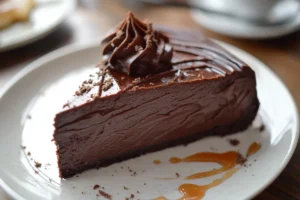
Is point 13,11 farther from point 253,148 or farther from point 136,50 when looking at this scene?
point 253,148

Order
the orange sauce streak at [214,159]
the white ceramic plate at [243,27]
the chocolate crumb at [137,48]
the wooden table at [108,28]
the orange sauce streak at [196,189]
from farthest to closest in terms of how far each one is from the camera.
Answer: the white ceramic plate at [243,27]
the wooden table at [108,28]
the chocolate crumb at [137,48]
the orange sauce streak at [214,159]
the orange sauce streak at [196,189]

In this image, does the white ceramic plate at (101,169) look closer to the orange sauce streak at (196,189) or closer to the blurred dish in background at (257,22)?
the orange sauce streak at (196,189)

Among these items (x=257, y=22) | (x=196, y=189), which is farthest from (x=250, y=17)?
(x=196, y=189)

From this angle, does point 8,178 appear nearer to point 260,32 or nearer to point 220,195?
point 220,195

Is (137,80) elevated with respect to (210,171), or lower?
elevated

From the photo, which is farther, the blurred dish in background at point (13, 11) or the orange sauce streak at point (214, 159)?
the blurred dish in background at point (13, 11)

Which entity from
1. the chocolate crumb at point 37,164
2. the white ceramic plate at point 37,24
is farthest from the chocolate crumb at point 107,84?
the white ceramic plate at point 37,24

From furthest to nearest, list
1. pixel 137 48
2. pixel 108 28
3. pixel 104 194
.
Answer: pixel 108 28, pixel 137 48, pixel 104 194

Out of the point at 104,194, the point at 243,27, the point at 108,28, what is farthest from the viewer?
the point at 108,28
